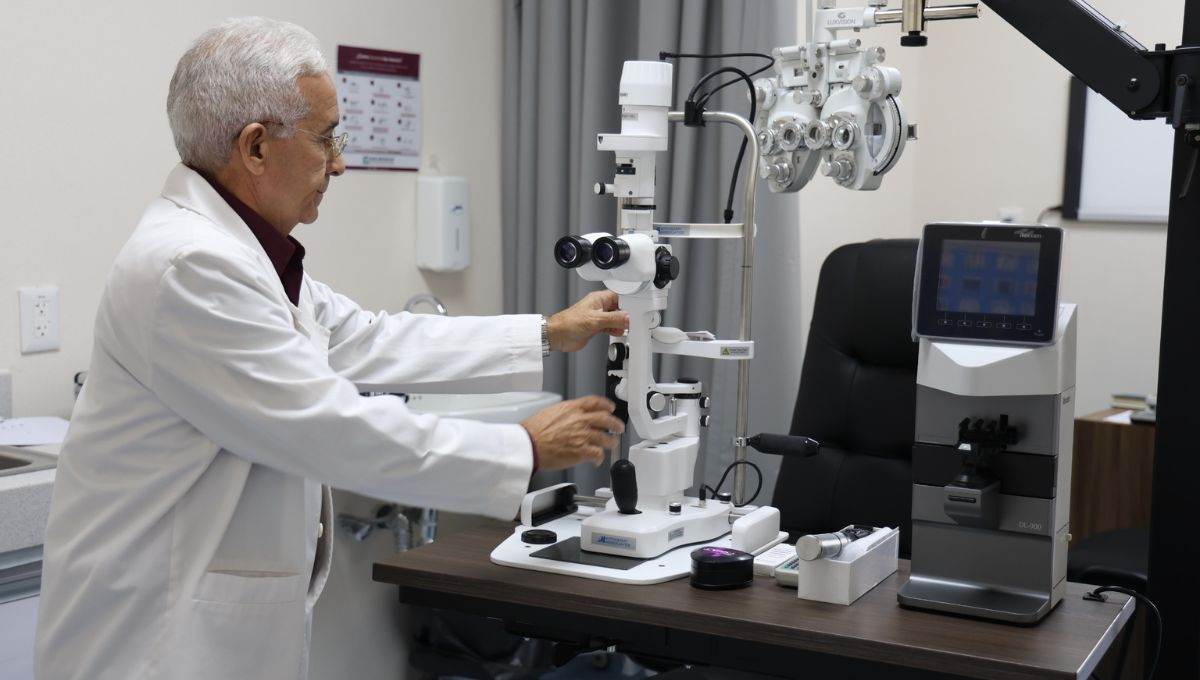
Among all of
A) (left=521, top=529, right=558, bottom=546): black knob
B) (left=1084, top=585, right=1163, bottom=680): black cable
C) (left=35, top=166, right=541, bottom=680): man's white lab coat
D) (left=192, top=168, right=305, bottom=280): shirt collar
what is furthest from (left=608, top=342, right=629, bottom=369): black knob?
(left=1084, top=585, right=1163, bottom=680): black cable

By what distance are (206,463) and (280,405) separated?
5.6 inches

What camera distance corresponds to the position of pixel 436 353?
192 cm

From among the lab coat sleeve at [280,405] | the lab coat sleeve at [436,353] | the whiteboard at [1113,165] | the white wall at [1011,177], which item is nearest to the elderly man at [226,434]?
the lab coat sleeve at [280,405]

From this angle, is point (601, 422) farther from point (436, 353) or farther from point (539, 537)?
point (436, 353)

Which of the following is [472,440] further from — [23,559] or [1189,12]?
[1189,12]

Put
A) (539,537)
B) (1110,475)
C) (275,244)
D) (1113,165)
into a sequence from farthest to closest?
1. (1113,165)
2. (1110,475)
3. (539,537)
4. (275,244)

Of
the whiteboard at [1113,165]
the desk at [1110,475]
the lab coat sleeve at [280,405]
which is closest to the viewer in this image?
the lab coat sleeve at [280,405]

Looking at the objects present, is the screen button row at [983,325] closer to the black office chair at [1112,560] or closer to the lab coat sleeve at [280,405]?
the lab coat sleeve at [280,405]

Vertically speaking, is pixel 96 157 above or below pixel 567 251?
above

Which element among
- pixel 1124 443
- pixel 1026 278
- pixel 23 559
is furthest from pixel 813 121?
pixel 1124 443

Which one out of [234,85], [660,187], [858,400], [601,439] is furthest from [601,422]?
[660,187]

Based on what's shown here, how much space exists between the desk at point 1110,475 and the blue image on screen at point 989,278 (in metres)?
1.84

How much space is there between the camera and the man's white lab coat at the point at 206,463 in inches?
53.4

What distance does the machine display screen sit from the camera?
152cm
